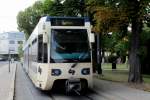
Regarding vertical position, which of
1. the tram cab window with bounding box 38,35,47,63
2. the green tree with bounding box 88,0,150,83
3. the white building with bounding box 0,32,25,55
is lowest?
the tram cab window with bounding box 38,35,47,63

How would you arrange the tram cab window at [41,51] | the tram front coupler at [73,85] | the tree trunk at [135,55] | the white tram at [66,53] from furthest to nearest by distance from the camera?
the tree trunk at [135,55]
the tram cab window at [41,51]
the white tram at [66,53]
the tram front coupler at [73,85]

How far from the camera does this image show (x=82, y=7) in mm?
36500

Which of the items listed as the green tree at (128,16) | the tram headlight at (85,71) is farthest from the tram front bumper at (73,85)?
the green tree at (128,16)

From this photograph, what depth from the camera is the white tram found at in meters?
17.8

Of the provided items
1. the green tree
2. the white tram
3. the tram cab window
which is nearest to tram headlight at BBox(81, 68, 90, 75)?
the white tram

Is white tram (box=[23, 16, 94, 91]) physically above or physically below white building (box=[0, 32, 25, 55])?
below

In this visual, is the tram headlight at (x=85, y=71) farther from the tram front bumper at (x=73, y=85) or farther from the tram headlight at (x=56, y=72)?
the tram headlight at (x=56, y=72)

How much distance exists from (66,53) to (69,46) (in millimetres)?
325

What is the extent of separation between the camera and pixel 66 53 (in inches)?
708

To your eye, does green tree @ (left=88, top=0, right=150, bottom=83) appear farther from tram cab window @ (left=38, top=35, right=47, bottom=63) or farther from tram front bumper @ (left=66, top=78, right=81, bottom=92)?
tram front bumper @ (left=66, top=78, right=81, bottom=92)

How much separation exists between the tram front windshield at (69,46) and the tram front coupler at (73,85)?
0.82m

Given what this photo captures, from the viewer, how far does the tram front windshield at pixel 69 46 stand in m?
17.9

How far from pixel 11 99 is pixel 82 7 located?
68.5 feet

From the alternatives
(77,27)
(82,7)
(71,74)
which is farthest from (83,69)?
(82,7)
